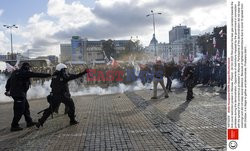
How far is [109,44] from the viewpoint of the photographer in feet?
284

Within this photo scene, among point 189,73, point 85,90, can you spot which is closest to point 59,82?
point 189,73

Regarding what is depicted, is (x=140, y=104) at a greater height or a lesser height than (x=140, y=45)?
lesser

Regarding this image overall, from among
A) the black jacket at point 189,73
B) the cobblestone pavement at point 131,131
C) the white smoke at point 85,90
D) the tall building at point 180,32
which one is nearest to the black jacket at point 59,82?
the cobblestone pavement at point 131,131

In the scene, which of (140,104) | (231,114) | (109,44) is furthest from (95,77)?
(109,44)

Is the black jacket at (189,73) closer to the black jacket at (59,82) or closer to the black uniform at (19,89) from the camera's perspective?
the black jacket at (59,82)

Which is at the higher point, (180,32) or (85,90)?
(180,32)

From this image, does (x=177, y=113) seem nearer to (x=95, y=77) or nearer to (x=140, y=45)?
(x=95, y=77)

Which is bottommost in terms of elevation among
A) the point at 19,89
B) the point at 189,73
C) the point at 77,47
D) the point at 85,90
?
the point at 85,90

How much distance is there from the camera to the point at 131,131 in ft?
23.1

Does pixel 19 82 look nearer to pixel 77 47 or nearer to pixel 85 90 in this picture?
pixel 85 90

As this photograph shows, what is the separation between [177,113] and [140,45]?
58.6 meters

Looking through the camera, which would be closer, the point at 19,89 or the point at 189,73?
the point at 19,89

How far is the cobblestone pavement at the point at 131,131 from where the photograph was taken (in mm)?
5914

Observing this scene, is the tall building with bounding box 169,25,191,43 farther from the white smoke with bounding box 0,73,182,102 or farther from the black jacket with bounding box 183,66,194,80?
the black jacket with bounding box 183,66,194,80
